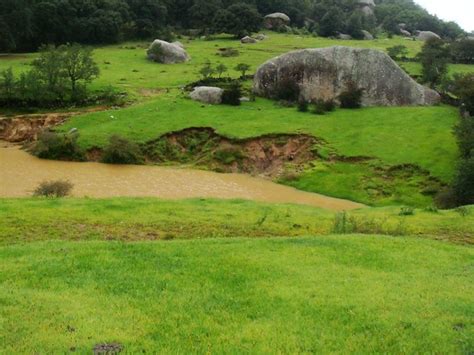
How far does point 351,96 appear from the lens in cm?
5641

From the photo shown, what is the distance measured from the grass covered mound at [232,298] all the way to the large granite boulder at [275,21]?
107552mm

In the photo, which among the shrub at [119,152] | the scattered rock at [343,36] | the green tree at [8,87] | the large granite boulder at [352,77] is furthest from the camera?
the scattered rock at [343,36]

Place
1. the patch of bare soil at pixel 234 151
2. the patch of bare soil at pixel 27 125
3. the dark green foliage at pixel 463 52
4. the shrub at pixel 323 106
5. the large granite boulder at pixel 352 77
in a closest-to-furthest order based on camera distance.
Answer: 1. the patch of bare soil at pixel 234 151
2. the patch of bare soil at pixel 27 125
3. the shrub at pixel 323 106
4. the large granite boulder at pixel 352 77
5. the dark green foliage at pixel 463 52

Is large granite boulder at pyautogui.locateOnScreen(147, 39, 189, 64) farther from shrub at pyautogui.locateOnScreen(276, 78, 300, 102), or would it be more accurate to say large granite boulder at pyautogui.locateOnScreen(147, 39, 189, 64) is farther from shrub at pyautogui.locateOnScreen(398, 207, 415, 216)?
shrub at pyautogui.locateOnScreen(398, 207, 415, 216)

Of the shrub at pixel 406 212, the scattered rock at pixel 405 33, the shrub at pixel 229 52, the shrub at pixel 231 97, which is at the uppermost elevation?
the scattered rock at pixel 405 33

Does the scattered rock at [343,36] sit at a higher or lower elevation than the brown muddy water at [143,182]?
higher

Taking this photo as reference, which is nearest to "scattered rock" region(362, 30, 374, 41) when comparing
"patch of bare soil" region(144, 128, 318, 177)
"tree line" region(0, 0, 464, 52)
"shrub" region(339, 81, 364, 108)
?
"tree line" region(0, 0, 464, 52)

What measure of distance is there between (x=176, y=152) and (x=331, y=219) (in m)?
24.9

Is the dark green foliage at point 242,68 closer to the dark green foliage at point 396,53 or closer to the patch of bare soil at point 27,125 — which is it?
the patch of bare soil at point 27,125

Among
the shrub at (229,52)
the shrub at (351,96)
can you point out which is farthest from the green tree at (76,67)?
the shrub at (229,52)

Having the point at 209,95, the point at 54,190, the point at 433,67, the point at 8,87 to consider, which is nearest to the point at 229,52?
the point at 209,95

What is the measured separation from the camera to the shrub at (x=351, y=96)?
56469 mm

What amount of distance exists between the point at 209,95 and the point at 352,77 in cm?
1519

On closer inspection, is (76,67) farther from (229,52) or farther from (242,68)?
(229,52)
